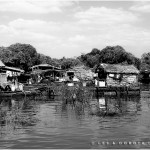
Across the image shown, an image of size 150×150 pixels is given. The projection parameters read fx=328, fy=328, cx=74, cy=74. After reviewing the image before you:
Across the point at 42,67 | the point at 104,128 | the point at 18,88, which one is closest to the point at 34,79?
the point at 42,67

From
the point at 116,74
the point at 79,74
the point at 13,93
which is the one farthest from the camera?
the point at 79,74

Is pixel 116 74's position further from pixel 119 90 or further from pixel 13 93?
pixel 13 93

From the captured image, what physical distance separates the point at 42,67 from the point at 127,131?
57.7 m

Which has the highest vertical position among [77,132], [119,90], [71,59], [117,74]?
[71,59]

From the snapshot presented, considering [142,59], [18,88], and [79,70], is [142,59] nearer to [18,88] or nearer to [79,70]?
[79,70]

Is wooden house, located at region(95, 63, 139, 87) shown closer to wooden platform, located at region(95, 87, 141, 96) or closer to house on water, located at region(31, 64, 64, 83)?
house on water, located at region(31, 64, 64, 83)

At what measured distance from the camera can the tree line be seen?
8162 cm

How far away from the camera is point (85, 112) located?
1027 inches

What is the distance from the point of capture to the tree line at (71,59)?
81625 mm

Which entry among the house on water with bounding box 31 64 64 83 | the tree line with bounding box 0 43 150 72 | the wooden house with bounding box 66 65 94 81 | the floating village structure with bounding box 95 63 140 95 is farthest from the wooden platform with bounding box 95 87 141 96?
the tree line with bounding box 0 43 150 72

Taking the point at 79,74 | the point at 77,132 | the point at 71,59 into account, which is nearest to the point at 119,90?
the point at 79,74

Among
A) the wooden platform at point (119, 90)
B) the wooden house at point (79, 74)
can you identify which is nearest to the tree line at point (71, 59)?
the wooden house at point (79, 74)

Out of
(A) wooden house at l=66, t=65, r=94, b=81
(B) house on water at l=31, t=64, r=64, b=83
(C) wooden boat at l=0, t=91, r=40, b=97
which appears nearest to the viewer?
(C) wooden boat at l=0, t=91, r=40, b=97

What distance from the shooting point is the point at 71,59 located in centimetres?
10594
